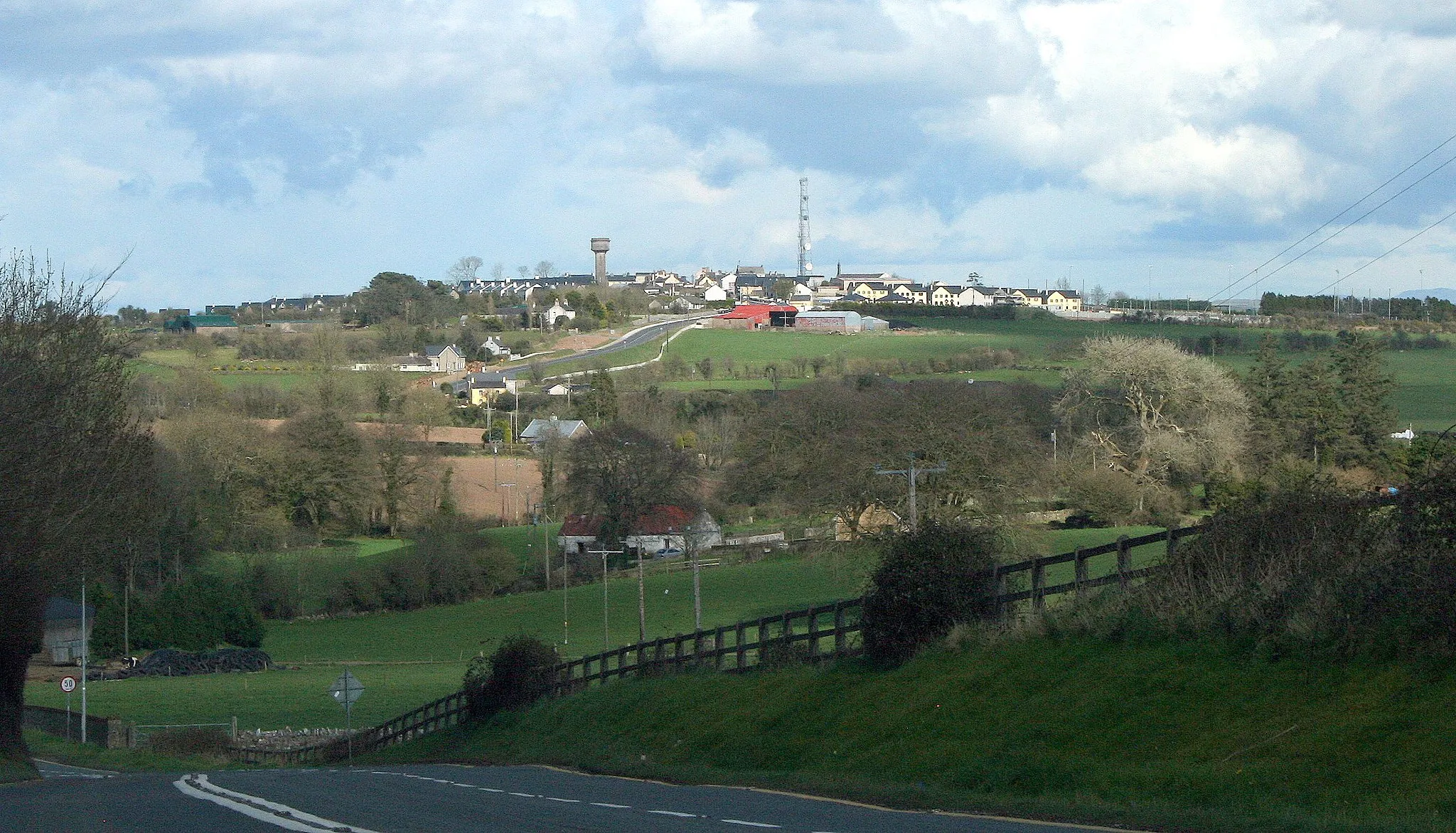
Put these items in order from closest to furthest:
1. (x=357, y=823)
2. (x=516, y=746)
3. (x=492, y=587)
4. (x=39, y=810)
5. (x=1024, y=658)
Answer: (x=357, y=823)
(x=39, y=810)
(x=1024, y=658)
(x=516, y=746)
(x=492, y=587)

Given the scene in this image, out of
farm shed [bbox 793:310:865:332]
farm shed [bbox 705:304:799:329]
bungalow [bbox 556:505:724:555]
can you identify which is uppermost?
farm shed [bbox 705:304:799:329]

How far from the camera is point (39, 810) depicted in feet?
45.4

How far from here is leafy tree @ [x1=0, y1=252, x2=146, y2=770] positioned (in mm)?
23453

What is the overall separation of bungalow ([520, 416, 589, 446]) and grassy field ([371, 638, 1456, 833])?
75.0 metres

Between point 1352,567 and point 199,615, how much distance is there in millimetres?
62491

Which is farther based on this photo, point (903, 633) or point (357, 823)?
point (903, 633)

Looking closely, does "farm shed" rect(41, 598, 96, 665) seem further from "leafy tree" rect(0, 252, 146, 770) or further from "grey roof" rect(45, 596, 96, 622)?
"leafy tree" rect(0, 252, 146, 770)

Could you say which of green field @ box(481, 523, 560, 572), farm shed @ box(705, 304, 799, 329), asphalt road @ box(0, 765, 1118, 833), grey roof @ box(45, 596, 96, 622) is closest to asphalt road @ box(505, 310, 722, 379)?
farm shed @ box(705, 304, 799, 329)

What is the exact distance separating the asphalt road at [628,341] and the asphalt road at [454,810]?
114517 millimetres

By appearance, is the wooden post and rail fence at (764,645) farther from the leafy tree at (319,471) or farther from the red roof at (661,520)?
the leafy tree at (319,471)

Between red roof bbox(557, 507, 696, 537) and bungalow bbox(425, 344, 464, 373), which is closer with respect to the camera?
red roof bbox(557, 507, 696, 537)

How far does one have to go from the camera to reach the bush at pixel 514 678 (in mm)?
30000

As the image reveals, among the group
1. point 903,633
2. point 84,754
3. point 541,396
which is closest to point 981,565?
point 903,633

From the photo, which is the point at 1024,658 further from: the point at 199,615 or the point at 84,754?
the point at 199,615
